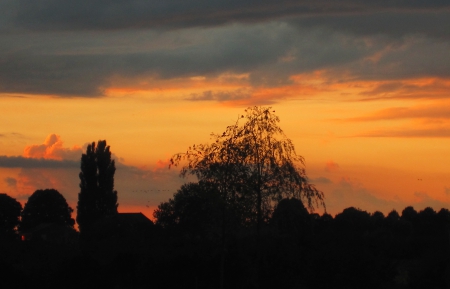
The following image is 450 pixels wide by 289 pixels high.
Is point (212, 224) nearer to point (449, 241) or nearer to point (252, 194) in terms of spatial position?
point (252, 194)

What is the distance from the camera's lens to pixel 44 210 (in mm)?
105188

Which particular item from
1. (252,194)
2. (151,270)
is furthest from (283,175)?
(151,270)

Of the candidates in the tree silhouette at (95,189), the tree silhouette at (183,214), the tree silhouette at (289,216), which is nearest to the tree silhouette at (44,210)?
the tree silhouette at (95,189)

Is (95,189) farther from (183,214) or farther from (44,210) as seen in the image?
(44,210)

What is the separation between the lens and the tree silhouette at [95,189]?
3169 inches

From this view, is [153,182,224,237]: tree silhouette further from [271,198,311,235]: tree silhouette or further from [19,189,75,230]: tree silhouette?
[19,189,75,230]: tree silhouette

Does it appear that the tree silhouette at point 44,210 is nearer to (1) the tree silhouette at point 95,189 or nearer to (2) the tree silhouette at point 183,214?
(1) the tree silhouette at point 95,189

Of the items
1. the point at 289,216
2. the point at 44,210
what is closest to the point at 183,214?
the point at 289,216

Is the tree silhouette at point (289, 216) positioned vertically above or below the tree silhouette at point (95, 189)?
below

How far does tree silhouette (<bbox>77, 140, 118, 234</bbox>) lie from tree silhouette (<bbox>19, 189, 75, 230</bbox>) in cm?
2309

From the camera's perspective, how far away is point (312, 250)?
36.4 m

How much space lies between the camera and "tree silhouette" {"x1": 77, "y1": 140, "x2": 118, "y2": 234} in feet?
264

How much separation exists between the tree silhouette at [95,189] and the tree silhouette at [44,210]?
23.1m

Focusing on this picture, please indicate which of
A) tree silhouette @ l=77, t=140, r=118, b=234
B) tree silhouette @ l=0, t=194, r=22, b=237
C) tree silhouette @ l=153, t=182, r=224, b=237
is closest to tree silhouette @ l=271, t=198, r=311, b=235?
tree silhouette @ l=153, t=182, r=224, b=237
